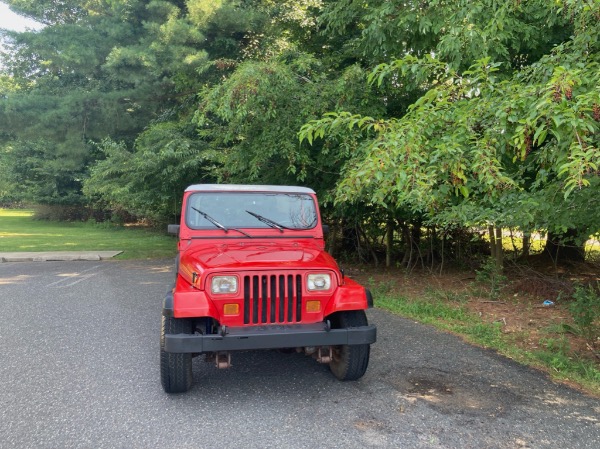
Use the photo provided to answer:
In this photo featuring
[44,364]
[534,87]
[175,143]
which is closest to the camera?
[534,87]

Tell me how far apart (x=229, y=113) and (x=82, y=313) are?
12.6ft

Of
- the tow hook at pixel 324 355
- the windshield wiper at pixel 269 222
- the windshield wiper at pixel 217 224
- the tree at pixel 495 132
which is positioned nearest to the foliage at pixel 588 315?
the tree at pixel 495 132

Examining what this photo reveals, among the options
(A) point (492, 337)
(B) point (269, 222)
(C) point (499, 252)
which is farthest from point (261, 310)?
(C) point (499, 252)

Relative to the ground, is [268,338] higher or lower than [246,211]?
lower

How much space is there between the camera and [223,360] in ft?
12.9

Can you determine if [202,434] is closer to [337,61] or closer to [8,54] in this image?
A: [337,61]

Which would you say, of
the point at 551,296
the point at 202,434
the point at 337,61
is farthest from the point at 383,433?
the point at 337,61

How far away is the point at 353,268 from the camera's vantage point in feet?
40.1

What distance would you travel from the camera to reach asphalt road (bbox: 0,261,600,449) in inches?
131

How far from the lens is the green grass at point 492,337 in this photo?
182 inches

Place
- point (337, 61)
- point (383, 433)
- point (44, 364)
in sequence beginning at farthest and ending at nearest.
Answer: point (337, 61) < point (44, 364) < point (383, 433)

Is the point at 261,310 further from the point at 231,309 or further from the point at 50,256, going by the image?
the point at 50,256

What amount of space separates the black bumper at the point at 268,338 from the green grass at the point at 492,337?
230cm

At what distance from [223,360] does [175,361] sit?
15.4 inches
